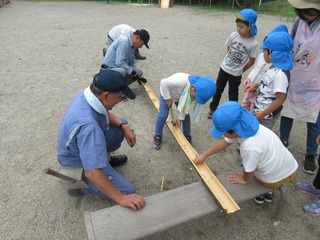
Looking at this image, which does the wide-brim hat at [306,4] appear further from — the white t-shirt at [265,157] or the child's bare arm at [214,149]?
the child's bare arm at [214,149]

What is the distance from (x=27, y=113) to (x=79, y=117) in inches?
98.7

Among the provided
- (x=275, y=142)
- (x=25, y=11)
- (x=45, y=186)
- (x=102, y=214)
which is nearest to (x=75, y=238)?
(x=102, y=214)

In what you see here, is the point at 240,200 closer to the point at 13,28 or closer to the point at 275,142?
the point at 275,142

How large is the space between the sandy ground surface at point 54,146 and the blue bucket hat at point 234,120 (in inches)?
40.9

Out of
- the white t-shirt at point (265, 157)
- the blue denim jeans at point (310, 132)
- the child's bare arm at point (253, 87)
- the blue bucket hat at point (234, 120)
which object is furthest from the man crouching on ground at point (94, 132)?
the blue denim jeans at point (310, 132)

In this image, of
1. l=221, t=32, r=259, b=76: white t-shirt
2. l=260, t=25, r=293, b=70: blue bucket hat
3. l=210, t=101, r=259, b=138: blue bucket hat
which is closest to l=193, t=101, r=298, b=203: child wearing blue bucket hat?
l=210, t=101, r=259, b=138: blue bucket hat

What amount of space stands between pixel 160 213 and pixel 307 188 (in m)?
1.79

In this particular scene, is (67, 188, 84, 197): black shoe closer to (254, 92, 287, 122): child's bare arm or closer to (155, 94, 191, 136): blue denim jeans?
(155, 94, 191, 136): blue denim jeans

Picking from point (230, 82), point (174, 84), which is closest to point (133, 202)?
point (174, 84)

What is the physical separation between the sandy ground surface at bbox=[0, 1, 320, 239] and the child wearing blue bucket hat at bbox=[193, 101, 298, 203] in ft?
1.82

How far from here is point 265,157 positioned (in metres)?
1.96

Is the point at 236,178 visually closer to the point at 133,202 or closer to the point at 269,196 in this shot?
the point at 269,196

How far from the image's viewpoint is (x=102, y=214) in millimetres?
1866

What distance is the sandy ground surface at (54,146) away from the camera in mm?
2232
